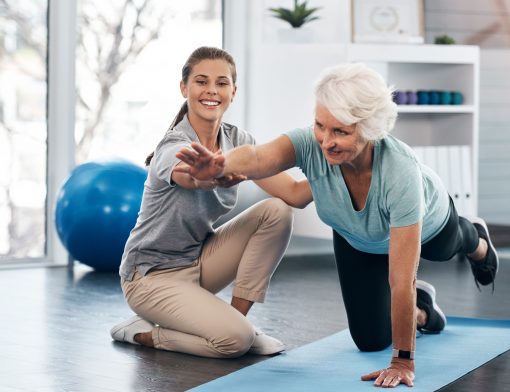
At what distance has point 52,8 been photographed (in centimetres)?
521

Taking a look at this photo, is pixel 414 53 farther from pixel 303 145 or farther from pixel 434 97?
pixel 303 145

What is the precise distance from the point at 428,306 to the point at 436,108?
2.62 m

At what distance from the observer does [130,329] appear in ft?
10.3

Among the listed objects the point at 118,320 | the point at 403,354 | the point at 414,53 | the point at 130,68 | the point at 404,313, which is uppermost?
the point at 414,53

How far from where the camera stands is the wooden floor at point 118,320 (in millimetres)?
2688

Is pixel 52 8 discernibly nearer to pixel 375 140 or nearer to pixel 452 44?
pixel 452 44

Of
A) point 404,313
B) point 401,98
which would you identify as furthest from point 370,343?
point 401,98

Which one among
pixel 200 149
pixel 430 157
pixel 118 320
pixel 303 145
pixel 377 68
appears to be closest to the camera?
pixel 200 149

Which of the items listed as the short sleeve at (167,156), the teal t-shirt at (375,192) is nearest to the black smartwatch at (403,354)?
the teal t-shirt at (375,192)

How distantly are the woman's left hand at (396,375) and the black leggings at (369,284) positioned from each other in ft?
1.38

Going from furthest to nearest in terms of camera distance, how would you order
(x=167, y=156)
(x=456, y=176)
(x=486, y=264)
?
1. (x=456, y=176)
2. (x=486, y=264)
3. (x=167, y=156)

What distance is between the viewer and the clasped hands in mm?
2449

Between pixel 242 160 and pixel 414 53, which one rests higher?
pixel 414 53

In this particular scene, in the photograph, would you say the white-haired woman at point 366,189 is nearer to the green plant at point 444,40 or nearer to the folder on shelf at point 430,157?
the folder on shelf at point 430,157
